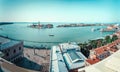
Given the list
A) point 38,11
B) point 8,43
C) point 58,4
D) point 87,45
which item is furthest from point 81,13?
point 8,43

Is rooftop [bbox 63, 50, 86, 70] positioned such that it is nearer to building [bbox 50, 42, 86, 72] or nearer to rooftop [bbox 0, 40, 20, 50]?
building [bbox 50, 42, 86, 72]

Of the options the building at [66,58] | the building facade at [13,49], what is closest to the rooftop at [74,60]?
the building at [66,58]

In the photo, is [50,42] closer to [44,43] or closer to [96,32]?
[44,43]

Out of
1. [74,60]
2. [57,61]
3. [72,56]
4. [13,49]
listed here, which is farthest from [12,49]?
[72,56]

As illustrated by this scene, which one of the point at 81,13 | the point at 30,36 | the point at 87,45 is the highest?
the point at 81,13

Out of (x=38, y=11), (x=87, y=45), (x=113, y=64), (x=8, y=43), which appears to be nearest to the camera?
(x=113, y=64)
